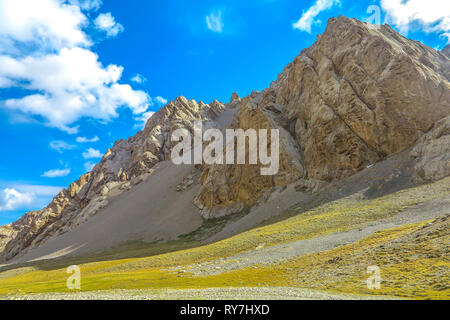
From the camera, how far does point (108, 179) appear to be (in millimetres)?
150750

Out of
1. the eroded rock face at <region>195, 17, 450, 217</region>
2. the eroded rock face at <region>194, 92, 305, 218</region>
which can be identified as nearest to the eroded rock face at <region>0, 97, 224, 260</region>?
the eroded rock face at <region>194, 92, 305, 218</region>

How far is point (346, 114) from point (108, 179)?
127 m

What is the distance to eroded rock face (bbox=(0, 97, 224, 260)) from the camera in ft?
427

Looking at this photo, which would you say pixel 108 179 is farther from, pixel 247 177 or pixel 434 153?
pixel 434 153

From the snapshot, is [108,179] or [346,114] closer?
[346,114]

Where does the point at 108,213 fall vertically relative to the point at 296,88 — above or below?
below

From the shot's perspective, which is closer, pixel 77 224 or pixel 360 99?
pixel 360 99

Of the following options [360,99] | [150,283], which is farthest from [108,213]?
[360,99]

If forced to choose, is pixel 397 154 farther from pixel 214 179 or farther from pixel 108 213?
pixel 108 213

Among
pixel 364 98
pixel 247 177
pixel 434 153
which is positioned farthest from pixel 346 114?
pixel 247 177

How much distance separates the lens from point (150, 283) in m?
28.8

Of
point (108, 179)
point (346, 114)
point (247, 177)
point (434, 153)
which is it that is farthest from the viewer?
point (108, 179)

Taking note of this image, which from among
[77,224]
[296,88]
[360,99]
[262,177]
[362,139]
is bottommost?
[77,224]
